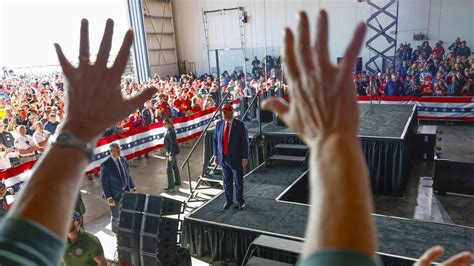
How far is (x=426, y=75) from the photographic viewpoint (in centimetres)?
1312

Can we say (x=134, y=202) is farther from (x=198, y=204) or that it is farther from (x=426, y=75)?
(x=426, y=75)

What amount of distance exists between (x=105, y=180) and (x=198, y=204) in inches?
81.5

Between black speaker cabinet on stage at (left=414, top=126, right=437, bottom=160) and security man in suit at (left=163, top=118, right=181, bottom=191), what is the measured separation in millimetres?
5619

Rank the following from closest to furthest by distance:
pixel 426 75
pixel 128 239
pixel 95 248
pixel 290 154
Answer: pixel 95 248 → pixel 128 239 → pixel 290 154 → pixel 426 75

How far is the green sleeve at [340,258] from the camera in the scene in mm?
517

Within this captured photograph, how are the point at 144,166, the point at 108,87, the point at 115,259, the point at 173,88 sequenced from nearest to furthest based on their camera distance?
the point at 108,87, the point at 115,259, the point at 144,166, the point at 173,88

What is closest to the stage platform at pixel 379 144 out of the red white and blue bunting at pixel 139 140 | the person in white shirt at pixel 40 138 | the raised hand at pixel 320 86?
A: the red white and blue bunting at pixel 139 140

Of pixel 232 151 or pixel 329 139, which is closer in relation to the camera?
pixel 329 139

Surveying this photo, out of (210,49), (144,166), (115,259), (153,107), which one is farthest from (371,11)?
(115,259)

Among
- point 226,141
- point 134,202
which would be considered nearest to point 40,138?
point 134,202

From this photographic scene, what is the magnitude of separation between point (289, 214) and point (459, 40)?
14.1 m

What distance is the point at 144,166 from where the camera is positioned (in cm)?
966

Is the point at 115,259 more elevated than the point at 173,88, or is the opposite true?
the point at 173,88

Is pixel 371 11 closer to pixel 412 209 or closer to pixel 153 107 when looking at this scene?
pixel 153 107
